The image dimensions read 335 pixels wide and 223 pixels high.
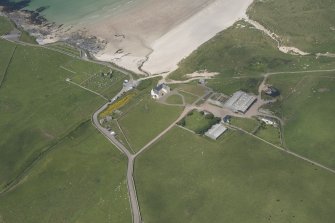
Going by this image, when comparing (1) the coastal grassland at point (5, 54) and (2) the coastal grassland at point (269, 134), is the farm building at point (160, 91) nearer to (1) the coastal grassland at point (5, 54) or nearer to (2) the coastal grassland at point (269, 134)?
(2) the coastal grassland at point (269, 134)

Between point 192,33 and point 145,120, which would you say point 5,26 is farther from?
point 145,120

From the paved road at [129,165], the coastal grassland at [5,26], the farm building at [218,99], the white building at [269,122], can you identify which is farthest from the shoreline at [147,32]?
the white building at [269,122]

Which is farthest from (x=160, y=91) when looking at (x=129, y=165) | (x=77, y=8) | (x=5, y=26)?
(x=5, y=26)

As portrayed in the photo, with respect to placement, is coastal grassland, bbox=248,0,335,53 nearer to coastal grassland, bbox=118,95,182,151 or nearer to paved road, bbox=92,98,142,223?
coastal grassland, bbox=118,95,182,151

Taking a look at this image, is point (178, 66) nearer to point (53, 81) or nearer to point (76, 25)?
point (53, 81)

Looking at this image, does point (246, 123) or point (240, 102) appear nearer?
point (246, 123)

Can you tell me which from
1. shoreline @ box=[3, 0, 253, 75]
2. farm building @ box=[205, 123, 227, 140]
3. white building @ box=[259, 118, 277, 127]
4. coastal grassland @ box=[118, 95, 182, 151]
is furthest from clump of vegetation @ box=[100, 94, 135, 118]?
white building @ box=[259, 118, 277, 127]
